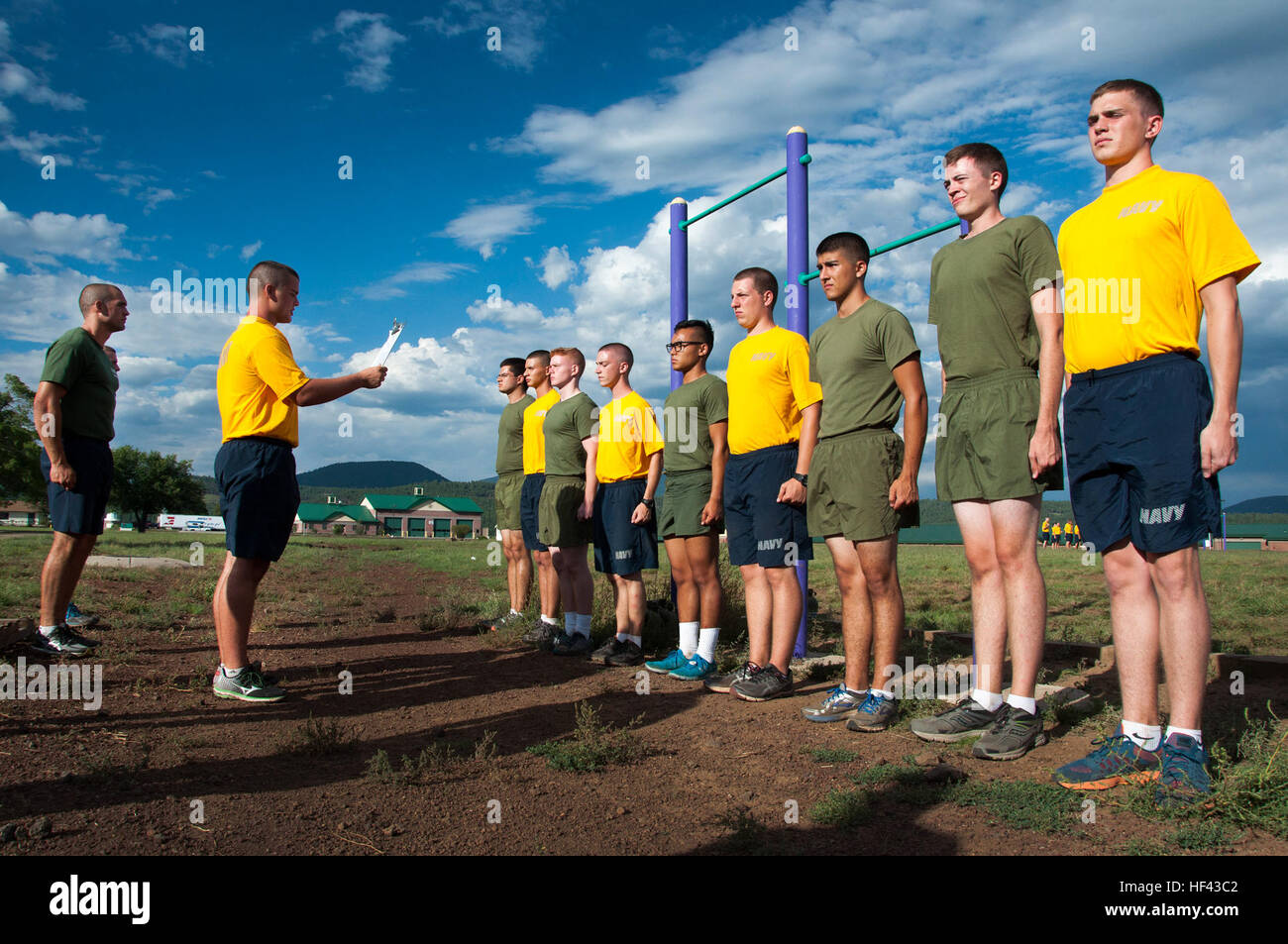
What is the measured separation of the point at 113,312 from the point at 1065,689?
649 cm

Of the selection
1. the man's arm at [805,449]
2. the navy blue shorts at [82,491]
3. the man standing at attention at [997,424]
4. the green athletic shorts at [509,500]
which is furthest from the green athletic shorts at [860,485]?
the navy blue shorts at [82,491]

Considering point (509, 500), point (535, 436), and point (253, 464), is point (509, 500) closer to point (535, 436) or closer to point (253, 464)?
point (535, 436)

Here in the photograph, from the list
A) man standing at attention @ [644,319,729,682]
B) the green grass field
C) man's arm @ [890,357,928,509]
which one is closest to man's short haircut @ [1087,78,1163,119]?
man's arm @ [890,357,928,509]

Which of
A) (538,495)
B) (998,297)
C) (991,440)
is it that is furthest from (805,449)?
(538,495)

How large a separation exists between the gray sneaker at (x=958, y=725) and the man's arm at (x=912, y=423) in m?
0.96

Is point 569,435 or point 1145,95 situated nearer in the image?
point 1145,95

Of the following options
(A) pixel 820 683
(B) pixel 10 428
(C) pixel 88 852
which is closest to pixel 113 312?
(C) pixel 88 852

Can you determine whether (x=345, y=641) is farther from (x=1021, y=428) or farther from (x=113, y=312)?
(x=1021, y=428)

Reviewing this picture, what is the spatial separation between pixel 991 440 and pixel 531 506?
4.38 metres

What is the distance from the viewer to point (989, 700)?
3498mm

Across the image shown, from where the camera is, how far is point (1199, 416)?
2.72 metres

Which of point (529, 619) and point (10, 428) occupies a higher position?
point (10, 428)
